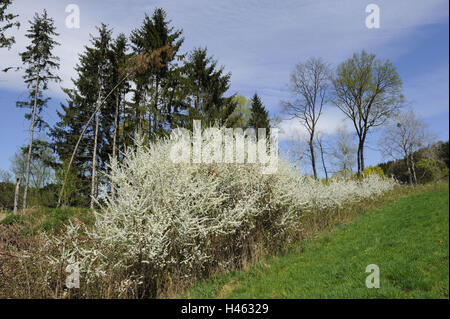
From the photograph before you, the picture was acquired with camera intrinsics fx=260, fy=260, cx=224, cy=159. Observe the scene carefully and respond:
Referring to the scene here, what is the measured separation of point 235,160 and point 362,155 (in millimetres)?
22048

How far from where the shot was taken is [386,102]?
24.9 meters

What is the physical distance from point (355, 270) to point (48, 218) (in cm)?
1107

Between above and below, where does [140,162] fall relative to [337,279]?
above

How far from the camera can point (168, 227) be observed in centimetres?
514

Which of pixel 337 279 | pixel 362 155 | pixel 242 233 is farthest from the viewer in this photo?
pixel 362 155

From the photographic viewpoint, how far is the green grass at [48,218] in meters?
9.72

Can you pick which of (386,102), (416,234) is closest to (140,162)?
(416,234)
